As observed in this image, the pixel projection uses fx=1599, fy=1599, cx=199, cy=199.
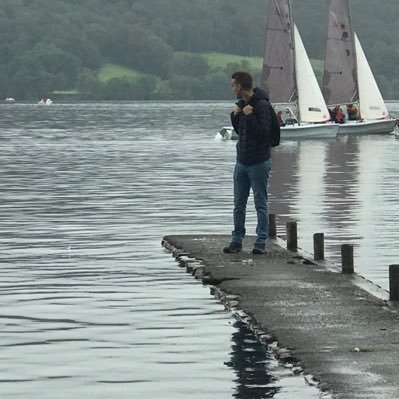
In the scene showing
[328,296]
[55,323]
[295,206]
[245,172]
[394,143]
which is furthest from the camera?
[394,143]

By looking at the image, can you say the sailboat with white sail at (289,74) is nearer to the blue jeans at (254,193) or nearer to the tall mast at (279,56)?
the tall mast at (279,56)

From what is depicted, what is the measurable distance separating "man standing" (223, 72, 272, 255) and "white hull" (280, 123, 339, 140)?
60.9 metres

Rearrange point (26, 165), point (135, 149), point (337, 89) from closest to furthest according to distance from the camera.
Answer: point (26, 165) → point (135, 149) → point (337, 89)

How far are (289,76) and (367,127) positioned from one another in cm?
573

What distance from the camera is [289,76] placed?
85625 mm

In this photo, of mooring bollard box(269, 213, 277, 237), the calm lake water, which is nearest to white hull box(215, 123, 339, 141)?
the calm lake water

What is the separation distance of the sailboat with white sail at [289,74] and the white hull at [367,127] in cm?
195

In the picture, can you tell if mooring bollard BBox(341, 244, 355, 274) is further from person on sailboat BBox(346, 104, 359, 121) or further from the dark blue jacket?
person on sailboat BBox(346, 104, 359, 121)

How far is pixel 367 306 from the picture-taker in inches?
603

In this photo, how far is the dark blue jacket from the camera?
64.8ft

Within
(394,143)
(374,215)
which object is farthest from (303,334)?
(394,143)

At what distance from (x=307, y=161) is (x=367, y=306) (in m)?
39.5

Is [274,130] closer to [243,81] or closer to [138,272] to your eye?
[243,81]

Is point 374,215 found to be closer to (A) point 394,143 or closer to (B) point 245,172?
(B) point 245,172
